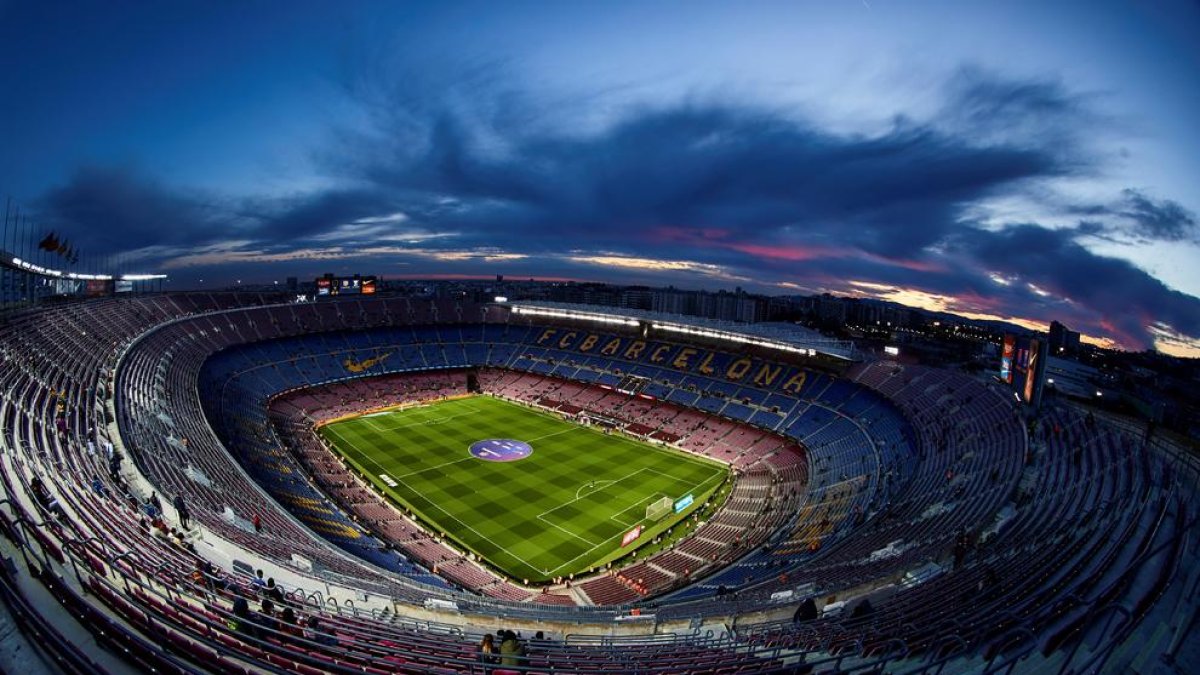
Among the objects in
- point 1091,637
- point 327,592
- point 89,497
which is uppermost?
point 1091,637

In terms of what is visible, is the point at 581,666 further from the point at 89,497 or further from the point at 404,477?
the point at 404,477

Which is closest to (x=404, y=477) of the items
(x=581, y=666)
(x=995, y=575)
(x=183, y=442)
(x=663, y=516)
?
(x=183, y=442)

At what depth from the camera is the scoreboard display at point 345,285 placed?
7725 centimetres

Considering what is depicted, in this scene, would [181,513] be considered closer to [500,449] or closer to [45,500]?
[45,500]

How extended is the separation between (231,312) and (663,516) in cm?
5592

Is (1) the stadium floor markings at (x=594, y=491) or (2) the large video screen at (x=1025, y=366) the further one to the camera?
(1) the stadium floor markings at (x=594, y=491)

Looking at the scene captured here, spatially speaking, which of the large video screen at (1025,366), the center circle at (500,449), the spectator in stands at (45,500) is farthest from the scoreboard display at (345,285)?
the large video screen at (1025,366)

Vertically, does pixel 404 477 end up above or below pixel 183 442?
below

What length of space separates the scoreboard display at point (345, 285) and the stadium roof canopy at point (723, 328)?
21.7 m

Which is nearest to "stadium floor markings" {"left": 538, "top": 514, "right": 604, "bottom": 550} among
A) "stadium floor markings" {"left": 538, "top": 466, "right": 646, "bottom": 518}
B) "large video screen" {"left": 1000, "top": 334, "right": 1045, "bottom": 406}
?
"stadium floor markings" {"left": 538, "top": 466, "right": 646, "bottom": 518}

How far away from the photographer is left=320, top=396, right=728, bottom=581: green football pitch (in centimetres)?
3225

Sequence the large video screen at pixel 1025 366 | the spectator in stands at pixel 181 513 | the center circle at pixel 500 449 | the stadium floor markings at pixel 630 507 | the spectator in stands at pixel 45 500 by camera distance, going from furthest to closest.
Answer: the center circle at pixel 500 449 → the stadium floor markings at pixel 630 507 → the large video screen at pixel 1025 366 → the spectator in stands at pixel 181 513 → the spectator in stands at pixel 45 500

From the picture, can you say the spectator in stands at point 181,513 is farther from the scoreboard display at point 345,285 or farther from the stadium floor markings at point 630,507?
the scoreboard display at point 345,285

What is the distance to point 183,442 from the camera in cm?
2664
